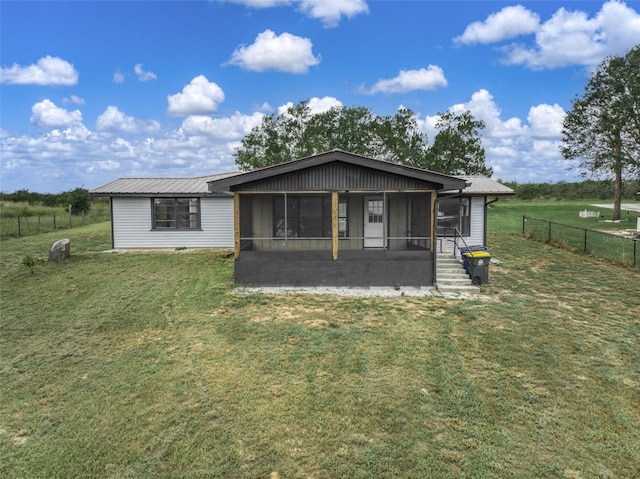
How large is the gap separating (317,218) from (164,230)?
7227mm

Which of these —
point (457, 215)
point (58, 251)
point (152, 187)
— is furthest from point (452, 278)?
point (58, 251)

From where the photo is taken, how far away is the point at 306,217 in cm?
1171

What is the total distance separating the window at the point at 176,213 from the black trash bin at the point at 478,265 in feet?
34.2

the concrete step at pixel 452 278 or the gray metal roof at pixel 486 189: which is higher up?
the gray metal roof at pixel 486 189

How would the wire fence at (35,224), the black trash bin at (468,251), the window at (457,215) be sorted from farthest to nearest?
1. the wire fence at (35,224)
2. the window at (457,215)
3. the black trash bin at (468,251)

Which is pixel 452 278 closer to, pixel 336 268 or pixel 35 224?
pixel 336 268

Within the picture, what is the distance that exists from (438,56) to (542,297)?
1839cm

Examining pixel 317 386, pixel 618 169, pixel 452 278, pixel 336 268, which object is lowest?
A: pixel 317 386

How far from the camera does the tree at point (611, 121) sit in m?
27.7

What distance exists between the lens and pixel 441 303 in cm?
837

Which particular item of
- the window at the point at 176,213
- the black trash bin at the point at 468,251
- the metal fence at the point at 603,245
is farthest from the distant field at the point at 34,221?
the metal fence at the point at 603,245

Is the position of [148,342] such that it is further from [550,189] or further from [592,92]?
[550,189]

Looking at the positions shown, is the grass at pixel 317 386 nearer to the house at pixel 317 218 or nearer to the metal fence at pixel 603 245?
the house at pixel 317 218

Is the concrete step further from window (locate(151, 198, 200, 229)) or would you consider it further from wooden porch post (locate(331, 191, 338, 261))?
window (locate(151, 198, 200, 229))
